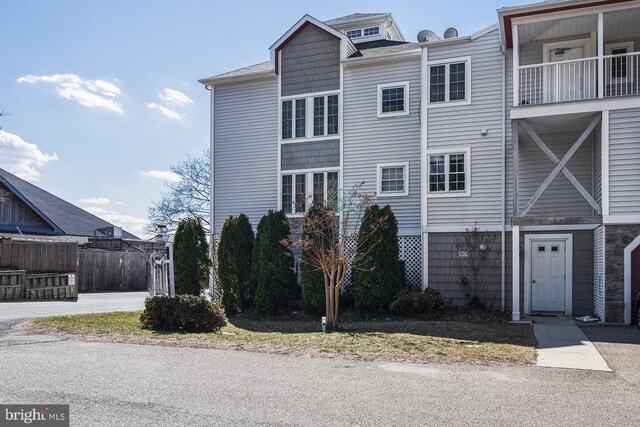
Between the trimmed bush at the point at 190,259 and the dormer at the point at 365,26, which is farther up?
the dormer at the point at 365,26

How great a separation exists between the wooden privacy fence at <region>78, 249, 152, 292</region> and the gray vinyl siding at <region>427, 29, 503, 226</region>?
50.7ft

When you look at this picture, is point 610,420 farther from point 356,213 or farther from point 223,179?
point 223,179

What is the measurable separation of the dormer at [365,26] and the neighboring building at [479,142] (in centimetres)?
167

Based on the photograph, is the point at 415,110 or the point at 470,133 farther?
the point at 415,110

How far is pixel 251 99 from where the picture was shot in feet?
62.5

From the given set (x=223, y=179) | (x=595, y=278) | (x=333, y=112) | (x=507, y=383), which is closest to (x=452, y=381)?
(x=507, y=383)

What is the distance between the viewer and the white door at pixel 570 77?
14.1m

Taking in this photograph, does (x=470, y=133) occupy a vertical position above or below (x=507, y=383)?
above

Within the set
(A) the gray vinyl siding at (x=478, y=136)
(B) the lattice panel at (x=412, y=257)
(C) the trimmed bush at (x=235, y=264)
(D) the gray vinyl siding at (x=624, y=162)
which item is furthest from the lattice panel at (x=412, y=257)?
(D) the gray vinyl siding at (x=624, y=162)

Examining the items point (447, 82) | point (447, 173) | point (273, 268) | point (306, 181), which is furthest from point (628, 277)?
point (306, 181)

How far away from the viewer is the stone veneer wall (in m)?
12.6

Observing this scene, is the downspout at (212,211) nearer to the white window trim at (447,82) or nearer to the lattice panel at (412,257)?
the lattice panel at (412,257)

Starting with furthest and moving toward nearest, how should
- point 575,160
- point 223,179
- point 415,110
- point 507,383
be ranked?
1. point 223,179
2. point 415,110
3. point 575,160
4. point 507,383

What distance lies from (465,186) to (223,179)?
28.0 feet
